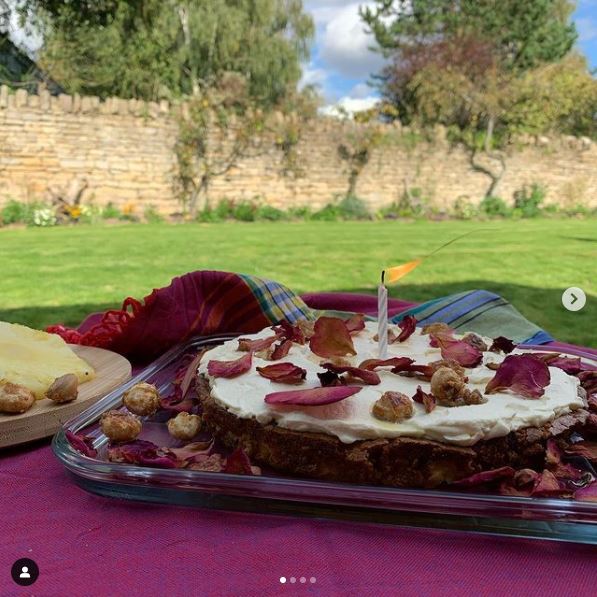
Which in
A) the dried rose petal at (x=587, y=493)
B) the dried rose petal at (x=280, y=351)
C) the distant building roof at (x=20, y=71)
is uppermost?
the distant building roof at (x=20, y=71)

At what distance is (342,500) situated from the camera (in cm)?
54

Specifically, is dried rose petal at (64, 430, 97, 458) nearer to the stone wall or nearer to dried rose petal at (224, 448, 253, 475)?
dried rose petal at (224, 448, 253, 475)

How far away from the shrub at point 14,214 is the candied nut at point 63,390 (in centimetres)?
726

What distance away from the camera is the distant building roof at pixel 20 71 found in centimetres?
1149

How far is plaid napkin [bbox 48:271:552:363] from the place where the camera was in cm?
122

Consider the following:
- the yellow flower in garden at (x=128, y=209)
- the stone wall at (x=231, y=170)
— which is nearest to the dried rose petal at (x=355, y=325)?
the stone wall at (x=231, y=170)

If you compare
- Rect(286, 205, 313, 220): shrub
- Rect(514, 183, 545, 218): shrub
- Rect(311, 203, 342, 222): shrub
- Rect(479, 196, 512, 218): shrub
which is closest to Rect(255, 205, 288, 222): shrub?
Rect(286, 205, 313, 220): shrub

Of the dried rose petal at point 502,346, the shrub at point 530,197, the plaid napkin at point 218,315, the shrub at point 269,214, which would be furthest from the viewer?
the shrub at point 530,197

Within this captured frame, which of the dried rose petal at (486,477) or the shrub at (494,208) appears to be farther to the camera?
the shrub at (494,208)

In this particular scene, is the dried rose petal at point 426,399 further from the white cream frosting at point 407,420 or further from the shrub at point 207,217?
the shrub at point 207,217

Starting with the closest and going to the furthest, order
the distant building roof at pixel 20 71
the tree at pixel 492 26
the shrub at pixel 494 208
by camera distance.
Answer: the shrub at pixel 494 208 → the distant building roof at pixel 20 71 → the tree at pixel 492 26

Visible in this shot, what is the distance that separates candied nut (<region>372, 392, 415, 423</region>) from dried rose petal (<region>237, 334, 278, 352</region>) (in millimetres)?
298

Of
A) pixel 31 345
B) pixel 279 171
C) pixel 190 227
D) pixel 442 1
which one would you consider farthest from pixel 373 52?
pixel 31 345

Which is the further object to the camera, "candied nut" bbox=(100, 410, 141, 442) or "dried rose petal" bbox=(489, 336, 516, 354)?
"dried rose petal" bbox=(489, 336, 516, 354)
